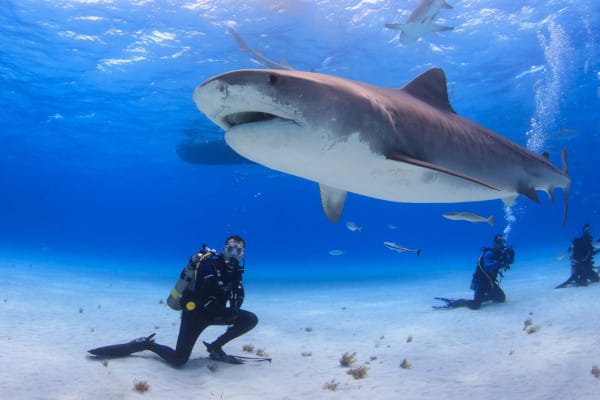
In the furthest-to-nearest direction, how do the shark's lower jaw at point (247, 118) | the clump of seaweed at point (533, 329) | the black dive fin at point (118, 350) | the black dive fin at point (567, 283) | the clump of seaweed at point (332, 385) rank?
the black dive fin at point (567, 283) < the clump of seaweed at point (533, 329) < the black dive fin at point (118, 350) < the clump of seaweed at point (332, 385) < the shark's lower jaw at point (247, 118)

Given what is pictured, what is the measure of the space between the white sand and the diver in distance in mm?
942

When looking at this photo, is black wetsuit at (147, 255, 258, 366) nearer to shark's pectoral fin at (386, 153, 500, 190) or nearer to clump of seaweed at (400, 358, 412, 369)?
clump of seaweed at (400, 358, 412, 369)

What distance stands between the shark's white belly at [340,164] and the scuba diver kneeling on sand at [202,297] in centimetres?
266

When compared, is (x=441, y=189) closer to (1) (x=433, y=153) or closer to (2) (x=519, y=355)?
(1) (x=433, y=153)

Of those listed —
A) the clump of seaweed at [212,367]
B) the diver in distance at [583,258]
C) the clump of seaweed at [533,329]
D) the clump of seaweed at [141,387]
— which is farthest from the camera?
the diver in distance at [583,258]

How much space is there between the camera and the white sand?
196 inches

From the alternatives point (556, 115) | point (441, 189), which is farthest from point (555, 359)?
point (556, 115)

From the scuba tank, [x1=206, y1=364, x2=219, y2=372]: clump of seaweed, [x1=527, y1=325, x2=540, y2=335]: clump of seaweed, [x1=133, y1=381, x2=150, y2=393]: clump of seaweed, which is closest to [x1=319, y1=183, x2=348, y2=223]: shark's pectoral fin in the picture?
the scuba tank

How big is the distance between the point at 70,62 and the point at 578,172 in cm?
6709

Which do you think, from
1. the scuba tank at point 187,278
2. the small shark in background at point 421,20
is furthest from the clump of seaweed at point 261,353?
the small shark in background at point 421,20

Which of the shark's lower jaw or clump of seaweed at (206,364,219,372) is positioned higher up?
the shark's lower jaw

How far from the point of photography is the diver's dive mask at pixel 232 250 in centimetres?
580

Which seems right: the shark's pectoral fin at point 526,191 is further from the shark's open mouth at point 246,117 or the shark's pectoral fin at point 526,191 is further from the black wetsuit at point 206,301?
the black wetsuit at point 206,301

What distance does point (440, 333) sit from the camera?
816cm
